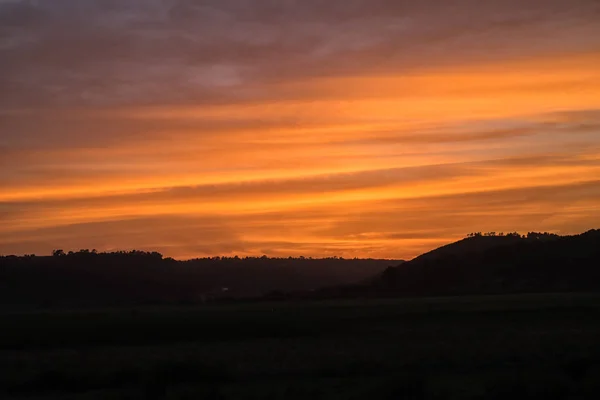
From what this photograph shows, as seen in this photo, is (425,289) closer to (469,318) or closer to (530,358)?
(469,318)

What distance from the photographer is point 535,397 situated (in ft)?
74.2

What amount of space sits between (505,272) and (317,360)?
393 feet

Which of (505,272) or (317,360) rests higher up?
(505,272)

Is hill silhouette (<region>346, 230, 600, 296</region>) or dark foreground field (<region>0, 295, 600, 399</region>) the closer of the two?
dark foreground field (<region>0, 295, 600, 399</region>)

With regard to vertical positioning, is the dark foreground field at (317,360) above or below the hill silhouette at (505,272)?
below

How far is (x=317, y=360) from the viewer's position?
1411 inches

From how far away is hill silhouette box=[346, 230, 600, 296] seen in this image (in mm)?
139250

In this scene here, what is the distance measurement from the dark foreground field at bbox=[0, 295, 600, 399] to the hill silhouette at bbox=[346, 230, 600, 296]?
77.6 metres

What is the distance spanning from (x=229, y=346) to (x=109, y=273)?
147 metres

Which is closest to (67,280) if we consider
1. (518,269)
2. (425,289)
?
(425,289)

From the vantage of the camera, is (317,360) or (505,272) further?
(505,272)

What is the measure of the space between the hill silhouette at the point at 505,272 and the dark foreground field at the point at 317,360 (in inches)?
3057

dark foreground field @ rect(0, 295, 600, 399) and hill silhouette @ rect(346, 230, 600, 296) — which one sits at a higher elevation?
hill silhouette @ rect(346, 230, 600, 296)

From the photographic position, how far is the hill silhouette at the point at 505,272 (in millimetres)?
139250
